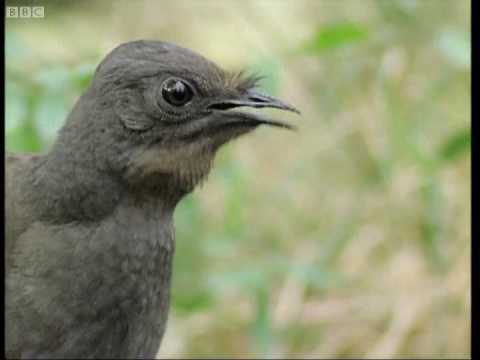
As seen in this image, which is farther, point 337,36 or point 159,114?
point 337,36

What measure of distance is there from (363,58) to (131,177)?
2.58 metres

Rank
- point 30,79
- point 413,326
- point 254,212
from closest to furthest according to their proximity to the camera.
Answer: point 30,79 < point 413,326 < point 254,212

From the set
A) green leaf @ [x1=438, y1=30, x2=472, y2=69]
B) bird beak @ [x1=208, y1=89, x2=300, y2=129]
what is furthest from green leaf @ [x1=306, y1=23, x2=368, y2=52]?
bird beak @ [x1=208, y1=89, x2=300, y2=129]

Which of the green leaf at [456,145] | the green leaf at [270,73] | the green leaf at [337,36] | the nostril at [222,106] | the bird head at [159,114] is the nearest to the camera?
the bird head at [159,114]

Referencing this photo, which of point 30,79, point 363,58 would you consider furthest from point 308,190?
point 30,79

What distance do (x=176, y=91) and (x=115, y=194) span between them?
1.14 feet

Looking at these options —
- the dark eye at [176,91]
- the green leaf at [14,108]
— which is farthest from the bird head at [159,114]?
the green leaf at [14,108]

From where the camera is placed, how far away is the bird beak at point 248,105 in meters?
3.29

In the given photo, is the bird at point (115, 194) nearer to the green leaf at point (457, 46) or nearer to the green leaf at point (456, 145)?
the green leaf at point (457, 46)

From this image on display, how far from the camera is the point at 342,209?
5.93m

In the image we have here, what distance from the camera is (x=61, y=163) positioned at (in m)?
3.31

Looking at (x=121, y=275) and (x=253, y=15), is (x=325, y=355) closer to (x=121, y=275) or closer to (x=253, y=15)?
(x=253, y=15)

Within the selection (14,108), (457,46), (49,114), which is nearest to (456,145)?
(457,46)

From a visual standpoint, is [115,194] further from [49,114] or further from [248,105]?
[49,114]
